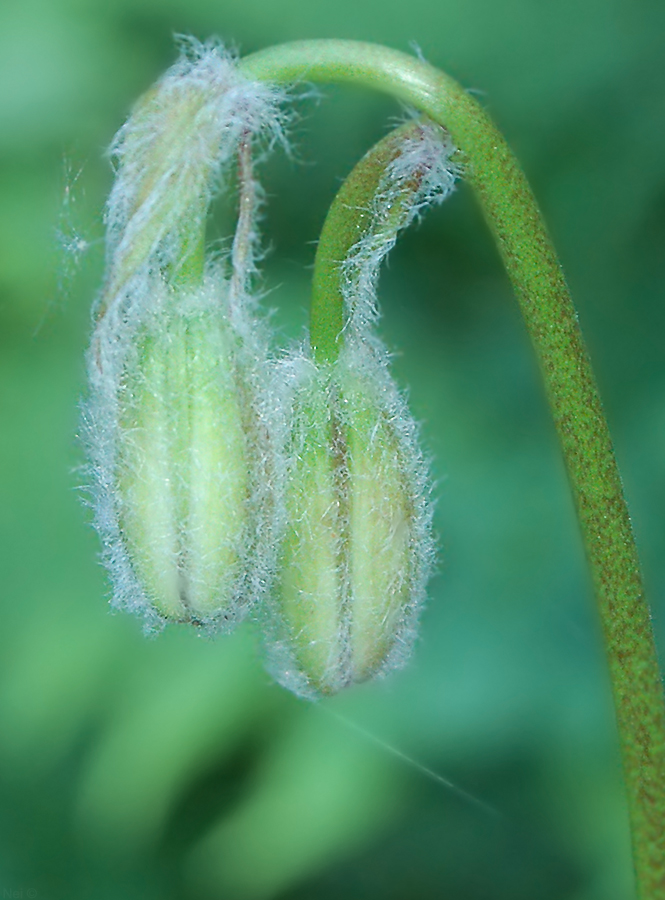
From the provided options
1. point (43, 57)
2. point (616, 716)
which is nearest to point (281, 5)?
point (43, 57)

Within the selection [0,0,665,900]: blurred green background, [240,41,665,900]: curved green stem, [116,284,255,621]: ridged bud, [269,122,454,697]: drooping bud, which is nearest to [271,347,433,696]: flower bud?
[269,122,454,697]: drooping bud

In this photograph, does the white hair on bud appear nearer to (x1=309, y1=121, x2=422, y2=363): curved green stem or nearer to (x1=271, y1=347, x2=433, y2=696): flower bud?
(x1=309, y1=121, x2=422, y2=363): curved green stem

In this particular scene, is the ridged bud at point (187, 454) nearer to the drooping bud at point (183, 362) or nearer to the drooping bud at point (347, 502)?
the drooping bud at point (183, 362)

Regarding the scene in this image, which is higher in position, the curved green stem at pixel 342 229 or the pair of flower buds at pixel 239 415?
the curved green stem at pixel 342 229

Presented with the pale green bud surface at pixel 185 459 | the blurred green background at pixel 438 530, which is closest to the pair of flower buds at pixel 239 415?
the pale green bud surface at pixel 185 459

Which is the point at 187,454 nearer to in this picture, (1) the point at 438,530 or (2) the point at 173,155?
(2) the point at 173,155

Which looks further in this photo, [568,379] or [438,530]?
[438,530]

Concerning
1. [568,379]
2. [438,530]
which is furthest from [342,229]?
[438,530]
